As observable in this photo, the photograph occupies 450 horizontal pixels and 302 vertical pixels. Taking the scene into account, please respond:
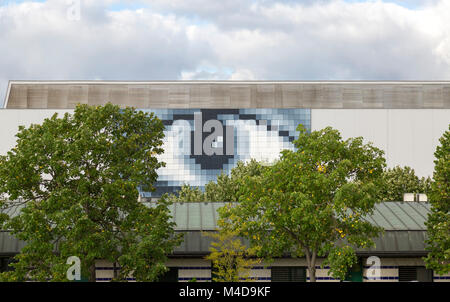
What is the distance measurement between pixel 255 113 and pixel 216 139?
8.83 meters

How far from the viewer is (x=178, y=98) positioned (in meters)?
102

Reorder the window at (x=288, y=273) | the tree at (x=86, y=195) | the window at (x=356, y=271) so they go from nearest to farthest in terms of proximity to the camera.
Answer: the tree at (x=86, y=195) → the window at (x=288, y=273) → the window at (x=356, y=271)

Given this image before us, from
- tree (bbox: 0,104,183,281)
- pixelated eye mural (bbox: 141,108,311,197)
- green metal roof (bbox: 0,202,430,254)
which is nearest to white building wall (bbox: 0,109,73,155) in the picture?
pixelated eye mural (bbox: 141,108,311,197)

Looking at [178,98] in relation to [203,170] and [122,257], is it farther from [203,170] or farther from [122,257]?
[122,257]

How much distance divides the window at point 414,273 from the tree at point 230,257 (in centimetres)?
950

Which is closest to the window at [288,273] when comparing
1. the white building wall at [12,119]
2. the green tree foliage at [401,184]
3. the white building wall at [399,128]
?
the green tree foliage at [401,184]

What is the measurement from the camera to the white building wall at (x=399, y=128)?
99.9 meters

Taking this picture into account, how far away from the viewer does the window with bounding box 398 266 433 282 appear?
3325 centimetres

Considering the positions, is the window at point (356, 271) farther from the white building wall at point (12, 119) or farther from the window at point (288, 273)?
the white building wall at point (12, 119)

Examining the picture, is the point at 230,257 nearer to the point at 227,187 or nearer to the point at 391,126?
the point at 227,187

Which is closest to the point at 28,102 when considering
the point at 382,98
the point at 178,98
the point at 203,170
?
the point at 178,98

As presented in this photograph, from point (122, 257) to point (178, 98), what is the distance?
79948mm

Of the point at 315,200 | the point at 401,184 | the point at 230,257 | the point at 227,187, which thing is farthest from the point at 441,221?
the point at 401,184

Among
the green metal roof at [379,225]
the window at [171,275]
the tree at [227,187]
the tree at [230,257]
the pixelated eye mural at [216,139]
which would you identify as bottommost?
the window at [171,275]
